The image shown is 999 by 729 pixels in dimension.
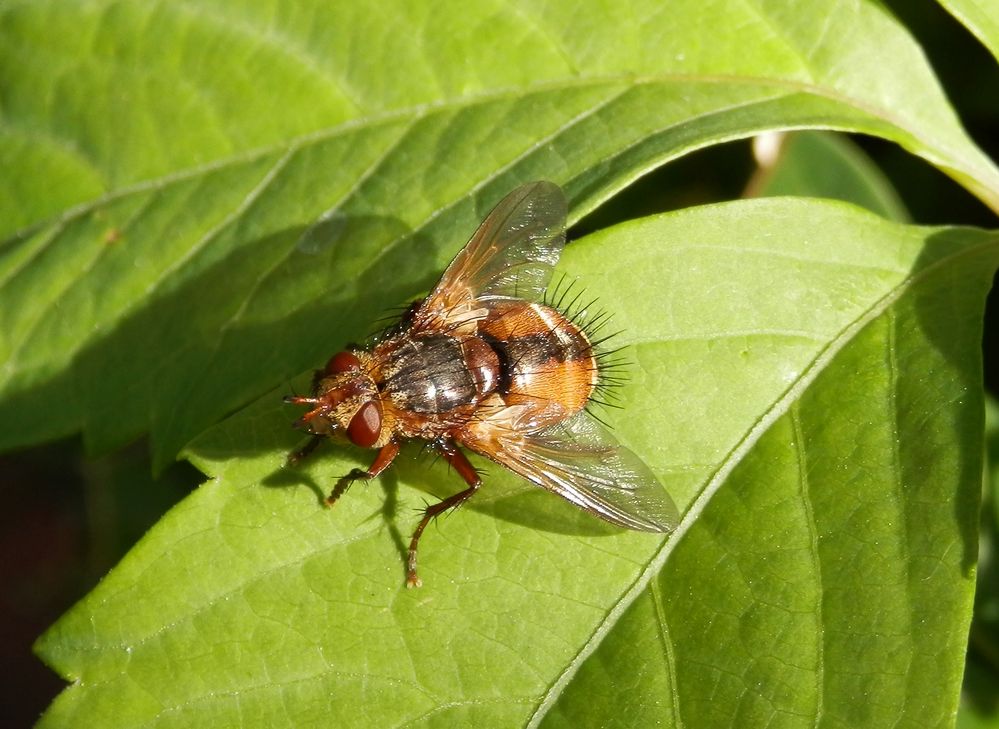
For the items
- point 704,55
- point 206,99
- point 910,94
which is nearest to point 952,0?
point 910,94

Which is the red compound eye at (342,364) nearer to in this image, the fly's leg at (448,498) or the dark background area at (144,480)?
the fly's leg at (448,498)

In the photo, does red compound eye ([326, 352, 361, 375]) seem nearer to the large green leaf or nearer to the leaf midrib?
the large green leaf

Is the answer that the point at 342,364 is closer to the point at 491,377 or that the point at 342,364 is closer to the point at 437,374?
the point at 437,374

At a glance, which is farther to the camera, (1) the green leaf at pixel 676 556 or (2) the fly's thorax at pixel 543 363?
(2) the fly's thorax at pixel 543 363

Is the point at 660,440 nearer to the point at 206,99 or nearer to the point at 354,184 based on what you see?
the point at 354,184

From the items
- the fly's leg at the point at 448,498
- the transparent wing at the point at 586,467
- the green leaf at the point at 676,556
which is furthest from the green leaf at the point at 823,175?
the fly's leg at the point at 448,498

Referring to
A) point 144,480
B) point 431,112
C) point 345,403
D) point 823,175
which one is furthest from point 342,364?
point 144,480

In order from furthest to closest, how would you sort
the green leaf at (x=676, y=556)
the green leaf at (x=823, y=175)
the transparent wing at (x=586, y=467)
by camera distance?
the green leaf at (x=823, y=175) → the transparent wing at (x=586, y=467) → the green leaf at (x=676, y=556)
